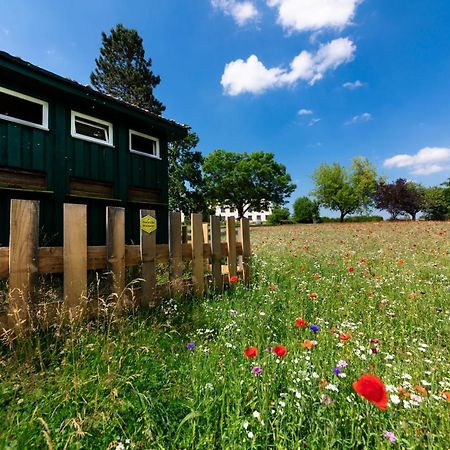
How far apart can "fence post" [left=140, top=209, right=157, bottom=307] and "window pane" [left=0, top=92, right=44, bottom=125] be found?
5.34 m

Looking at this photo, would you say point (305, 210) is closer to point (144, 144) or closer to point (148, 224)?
point (144, 144)

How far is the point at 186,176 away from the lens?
29.9 m

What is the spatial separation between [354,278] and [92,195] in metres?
6.63

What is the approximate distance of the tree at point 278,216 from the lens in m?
51.8

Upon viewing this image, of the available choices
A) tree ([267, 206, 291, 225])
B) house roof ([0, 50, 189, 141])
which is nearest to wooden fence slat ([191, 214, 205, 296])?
house roof ([0, 50, 189, 141])

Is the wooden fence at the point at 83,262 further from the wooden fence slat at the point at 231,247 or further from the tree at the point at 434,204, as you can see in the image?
the tree at the point at 434,204

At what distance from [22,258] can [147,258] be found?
50.6 inches

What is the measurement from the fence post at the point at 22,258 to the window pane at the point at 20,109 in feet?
17.8

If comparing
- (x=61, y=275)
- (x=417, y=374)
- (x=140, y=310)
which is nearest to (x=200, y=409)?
(x=417, y=374)

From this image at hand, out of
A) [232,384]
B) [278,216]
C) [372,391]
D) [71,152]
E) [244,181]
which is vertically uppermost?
[244,181]

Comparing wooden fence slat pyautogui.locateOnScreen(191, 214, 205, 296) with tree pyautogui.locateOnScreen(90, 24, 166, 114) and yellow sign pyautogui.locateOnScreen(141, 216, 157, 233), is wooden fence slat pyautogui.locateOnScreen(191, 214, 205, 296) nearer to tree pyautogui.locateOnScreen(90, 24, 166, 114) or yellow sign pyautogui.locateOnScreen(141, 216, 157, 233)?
yellow sign pyautogui.locateOnScreen(141, 216, 157, 233)

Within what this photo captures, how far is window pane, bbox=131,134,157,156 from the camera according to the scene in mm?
8820

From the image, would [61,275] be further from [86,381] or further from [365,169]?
[365,169]

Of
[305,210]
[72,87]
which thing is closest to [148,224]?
[72,87]
